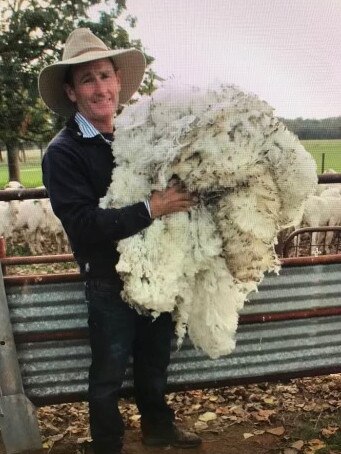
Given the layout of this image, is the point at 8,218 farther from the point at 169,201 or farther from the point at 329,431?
the point at 169,201

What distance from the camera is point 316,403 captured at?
3729 millimetres

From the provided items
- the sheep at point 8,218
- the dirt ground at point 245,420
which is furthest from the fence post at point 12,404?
the sheep at point 8,218

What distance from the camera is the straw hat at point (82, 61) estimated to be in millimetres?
2580

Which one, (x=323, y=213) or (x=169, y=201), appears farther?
(x=323, y=213)

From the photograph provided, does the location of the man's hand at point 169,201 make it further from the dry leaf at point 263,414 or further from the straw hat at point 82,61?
the dry leaf at point 263,414

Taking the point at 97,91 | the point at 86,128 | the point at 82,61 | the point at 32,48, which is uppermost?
the point at 32,48

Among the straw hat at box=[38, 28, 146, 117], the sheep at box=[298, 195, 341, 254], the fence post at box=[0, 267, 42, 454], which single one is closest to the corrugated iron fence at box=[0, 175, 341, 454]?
the fence post at box=[0, 267, 42, 454]

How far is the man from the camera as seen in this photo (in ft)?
7.93

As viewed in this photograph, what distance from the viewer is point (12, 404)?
10.0ft

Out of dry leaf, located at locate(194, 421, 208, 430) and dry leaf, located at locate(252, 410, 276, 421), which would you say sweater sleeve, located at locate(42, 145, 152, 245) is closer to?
dry leaf, located at locate(194, 421, 208, 430)

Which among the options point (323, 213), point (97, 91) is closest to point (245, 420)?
point (97, 91)

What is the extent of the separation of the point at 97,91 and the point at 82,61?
0.15 m

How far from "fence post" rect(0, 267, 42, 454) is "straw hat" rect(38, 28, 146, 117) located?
1.02 meters

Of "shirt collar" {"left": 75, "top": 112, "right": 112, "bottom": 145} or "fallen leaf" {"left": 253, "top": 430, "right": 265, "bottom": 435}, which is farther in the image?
"fallen leaf" {"left": 253, "top": 430, "right": 265, "bottom": 435}
